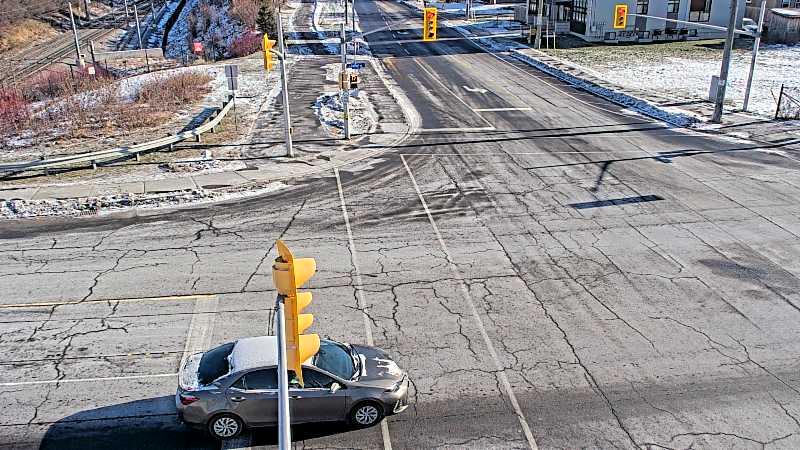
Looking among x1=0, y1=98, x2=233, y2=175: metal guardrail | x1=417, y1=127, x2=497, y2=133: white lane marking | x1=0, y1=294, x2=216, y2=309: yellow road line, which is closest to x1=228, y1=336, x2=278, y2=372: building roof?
x1=0, y1=294, x2=216, y2=309: yellow road line

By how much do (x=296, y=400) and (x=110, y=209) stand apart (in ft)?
42.0

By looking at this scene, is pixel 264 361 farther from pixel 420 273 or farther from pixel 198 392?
pixel 420 273

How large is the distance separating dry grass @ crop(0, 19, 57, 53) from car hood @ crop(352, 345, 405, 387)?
7245 centimetres

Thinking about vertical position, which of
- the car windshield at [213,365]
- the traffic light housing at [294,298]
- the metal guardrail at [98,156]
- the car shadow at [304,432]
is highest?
the traffic light housing at [294,298]

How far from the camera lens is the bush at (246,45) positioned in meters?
52.9

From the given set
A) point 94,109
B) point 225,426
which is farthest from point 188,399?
point 94,109

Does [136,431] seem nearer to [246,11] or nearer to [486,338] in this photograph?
[486,338]

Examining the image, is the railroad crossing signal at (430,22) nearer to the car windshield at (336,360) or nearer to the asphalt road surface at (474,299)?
the asphalt road surface at (474,299)

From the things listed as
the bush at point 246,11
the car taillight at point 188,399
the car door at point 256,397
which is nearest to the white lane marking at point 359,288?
the car door at point 256,397

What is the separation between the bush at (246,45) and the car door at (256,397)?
148 feet

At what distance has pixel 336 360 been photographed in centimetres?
1145

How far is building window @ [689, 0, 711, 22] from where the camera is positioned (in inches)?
2299

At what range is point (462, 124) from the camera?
1264 inches

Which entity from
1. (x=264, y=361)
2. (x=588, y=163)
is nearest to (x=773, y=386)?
(x=264, y=361)
